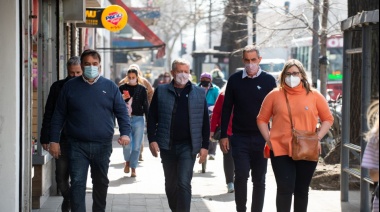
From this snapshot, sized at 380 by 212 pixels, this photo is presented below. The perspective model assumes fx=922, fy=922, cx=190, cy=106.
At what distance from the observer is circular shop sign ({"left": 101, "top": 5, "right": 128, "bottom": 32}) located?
17969mm

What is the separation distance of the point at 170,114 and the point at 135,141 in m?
6.05

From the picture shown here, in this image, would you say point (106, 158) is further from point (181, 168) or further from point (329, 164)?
point (329, 164)

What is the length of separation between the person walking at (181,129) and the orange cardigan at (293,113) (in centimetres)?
85

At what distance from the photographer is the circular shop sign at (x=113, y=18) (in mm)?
17969

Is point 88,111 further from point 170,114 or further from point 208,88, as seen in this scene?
point 208,88

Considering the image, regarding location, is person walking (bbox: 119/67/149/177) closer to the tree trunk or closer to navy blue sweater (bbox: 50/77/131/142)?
the tree trunk

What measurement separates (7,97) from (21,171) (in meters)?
0.79

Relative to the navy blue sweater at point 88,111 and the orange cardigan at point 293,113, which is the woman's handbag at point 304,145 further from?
the navy blue sweater at point 88,111

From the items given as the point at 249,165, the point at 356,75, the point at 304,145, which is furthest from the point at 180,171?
the point at 356,75

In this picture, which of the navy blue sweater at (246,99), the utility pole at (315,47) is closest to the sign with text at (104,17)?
the utility pole at (315,47)

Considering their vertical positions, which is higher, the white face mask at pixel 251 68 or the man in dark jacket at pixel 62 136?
the white face mask at pixel 251 68

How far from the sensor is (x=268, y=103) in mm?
8438

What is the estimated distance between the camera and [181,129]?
8.88 meters

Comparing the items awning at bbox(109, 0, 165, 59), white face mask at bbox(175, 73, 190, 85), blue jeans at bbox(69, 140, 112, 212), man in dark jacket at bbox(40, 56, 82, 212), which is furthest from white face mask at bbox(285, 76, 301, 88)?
awning at bbox(109, 0, 165, 59)
